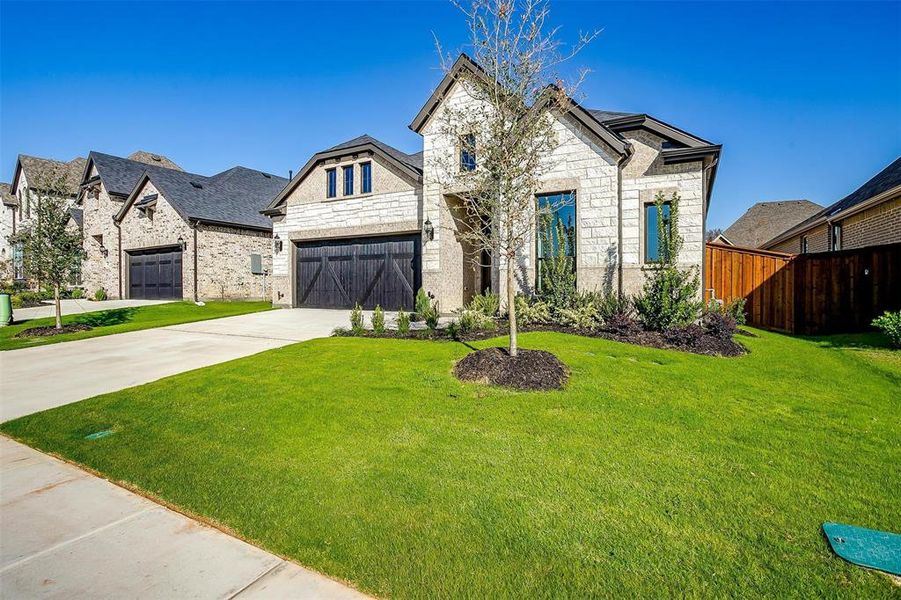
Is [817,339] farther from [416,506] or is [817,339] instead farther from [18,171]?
[18,171]

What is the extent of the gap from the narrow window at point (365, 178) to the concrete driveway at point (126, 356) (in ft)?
17.2

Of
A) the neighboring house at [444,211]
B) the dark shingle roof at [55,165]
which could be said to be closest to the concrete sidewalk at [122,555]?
the neighboring house at [444,211]

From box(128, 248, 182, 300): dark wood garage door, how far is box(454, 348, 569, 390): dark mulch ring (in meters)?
20.8

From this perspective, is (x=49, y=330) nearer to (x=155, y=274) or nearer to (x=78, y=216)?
(x=155, y=274)

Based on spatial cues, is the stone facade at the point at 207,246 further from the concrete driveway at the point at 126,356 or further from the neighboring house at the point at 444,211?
the concrete driveway at the point at 126,356

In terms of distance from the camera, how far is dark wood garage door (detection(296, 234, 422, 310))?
15375 millimetres

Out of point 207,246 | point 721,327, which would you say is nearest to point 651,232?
point 721,327

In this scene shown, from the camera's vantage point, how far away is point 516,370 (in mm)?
5984

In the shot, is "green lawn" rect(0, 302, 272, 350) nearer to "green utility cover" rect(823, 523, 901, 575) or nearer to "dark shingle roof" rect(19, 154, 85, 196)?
"green utility cover" rect(823, 523, 901, 575)

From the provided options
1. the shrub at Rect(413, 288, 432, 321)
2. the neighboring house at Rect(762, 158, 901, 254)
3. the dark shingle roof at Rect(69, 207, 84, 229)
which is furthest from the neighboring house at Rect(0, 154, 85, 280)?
the neighboring house at Rect(762, 158, 901, 254)

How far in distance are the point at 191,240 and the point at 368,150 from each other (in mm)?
10842

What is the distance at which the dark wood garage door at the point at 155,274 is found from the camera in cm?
2220

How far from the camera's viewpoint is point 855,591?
2.23 meters

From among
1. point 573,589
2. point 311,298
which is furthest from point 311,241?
point 573,589
